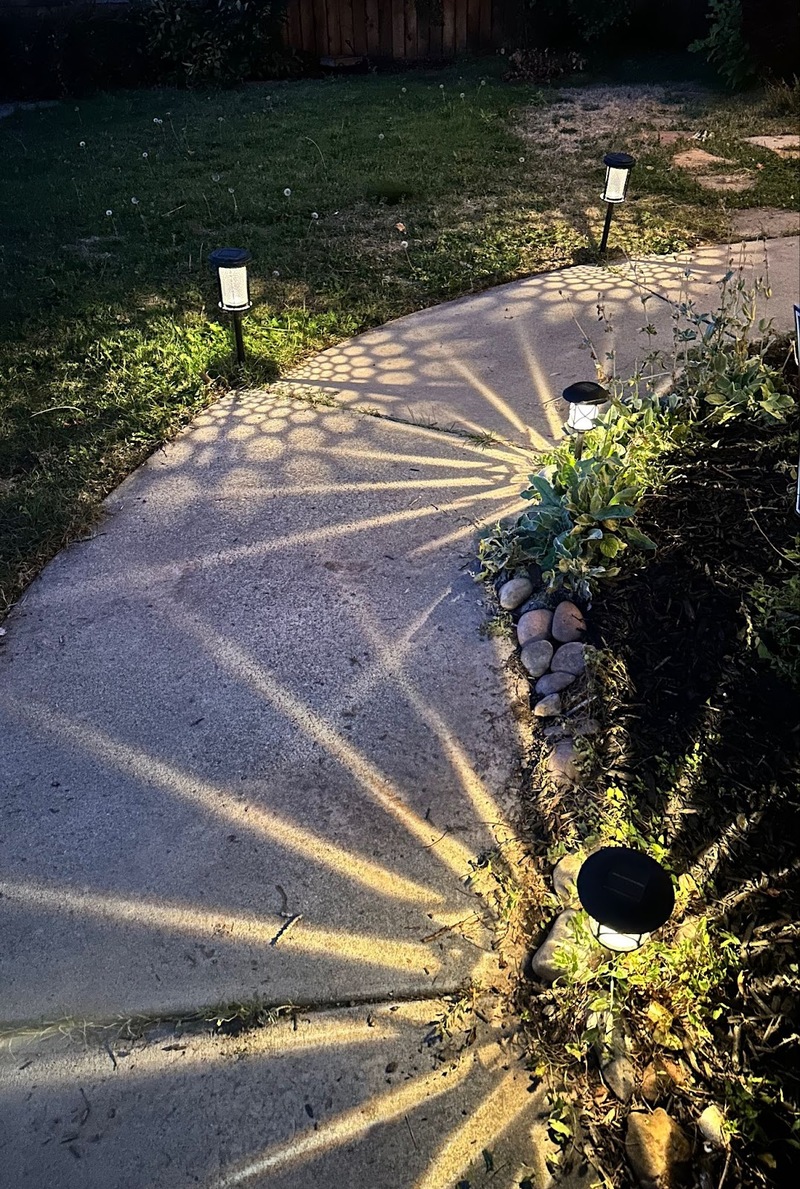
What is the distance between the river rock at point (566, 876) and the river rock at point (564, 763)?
26 cm

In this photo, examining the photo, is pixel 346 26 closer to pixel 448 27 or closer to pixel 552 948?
pixel 448 27

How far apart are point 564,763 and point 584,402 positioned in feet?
4.26

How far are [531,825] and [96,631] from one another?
165cm

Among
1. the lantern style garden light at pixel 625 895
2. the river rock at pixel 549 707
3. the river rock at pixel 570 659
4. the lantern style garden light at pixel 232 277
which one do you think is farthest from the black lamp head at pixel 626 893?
the lantern style garden light at pixel 232 277

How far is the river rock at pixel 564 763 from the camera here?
7.63ft

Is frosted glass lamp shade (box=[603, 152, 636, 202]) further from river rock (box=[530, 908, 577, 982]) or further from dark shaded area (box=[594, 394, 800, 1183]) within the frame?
river rock (box=[530, 908, 577, 982])

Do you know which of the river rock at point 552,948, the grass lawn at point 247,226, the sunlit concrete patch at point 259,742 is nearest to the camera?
the river rock at point 552,948

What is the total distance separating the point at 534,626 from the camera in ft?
9.19

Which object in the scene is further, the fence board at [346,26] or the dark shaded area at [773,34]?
the fence board at [346,26]

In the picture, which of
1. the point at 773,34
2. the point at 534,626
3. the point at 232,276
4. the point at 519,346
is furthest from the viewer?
the point at 773,34

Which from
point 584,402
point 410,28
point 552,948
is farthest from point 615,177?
point 410,28

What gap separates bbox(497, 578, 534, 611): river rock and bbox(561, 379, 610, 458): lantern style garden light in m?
0.61

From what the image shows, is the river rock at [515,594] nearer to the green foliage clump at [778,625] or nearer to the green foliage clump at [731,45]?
the green foliage clump at [778,625]

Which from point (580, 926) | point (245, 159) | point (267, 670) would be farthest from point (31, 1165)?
point (245, 159)
